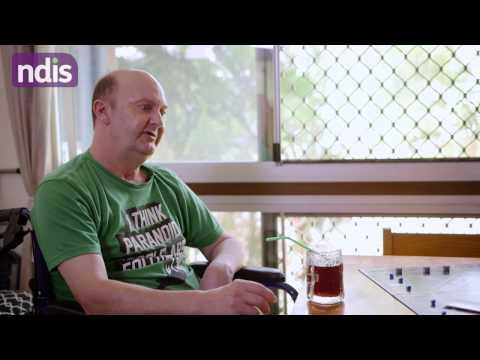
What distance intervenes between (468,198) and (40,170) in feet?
6.03

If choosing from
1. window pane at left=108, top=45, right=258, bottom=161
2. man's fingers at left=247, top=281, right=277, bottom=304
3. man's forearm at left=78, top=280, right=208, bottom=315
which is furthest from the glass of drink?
window pane at left=108, top=45, right=258, bottom=161

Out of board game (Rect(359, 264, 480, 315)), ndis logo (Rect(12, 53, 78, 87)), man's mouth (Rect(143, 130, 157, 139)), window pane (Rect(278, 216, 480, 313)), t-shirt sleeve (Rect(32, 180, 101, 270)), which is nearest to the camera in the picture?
board game (Rect(359, 264, 480, 315))

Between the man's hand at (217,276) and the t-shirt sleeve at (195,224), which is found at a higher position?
the t-shirt sleeve at (195,224)

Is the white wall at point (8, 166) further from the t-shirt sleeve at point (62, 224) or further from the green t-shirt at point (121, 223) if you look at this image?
the t-shirt sleeve at point (62, 224)

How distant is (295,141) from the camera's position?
2.36 m

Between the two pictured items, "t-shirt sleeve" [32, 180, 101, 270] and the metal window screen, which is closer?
"t-shirt sleeve" [32, 180, 101, 270]

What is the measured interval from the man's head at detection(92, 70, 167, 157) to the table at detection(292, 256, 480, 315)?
633mm

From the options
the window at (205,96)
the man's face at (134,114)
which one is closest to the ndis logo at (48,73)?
the window at (205,96)

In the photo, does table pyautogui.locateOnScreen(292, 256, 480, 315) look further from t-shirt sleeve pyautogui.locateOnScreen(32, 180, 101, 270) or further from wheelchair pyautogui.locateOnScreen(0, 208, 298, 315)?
t-shirt sleeve pyautogui.locateOnScreen(32, 180, 101, 270)

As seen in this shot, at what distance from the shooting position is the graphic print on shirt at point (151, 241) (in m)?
1.37

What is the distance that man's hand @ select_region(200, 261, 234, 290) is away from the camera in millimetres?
1447

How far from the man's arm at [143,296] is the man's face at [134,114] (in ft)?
1.22
